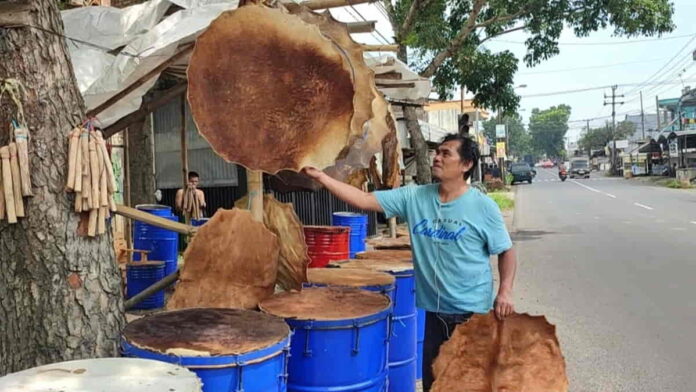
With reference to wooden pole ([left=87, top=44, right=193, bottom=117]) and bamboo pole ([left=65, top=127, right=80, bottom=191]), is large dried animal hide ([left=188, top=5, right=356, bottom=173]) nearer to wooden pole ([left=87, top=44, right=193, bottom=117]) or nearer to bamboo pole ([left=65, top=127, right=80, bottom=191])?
bamboo pole ([left=65, top=127, right=80, bottom=191])

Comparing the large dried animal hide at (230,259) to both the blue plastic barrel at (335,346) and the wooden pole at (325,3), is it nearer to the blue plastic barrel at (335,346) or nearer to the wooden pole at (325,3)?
the blue plastic barrel at (335,346)

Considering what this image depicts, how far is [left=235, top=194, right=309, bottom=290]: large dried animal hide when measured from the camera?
133 inches

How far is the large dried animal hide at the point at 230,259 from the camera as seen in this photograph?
3.19 m

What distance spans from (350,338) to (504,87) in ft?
33.1

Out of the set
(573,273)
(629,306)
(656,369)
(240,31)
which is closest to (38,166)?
(240,31)

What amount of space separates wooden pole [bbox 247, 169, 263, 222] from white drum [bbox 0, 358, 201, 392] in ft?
4.50

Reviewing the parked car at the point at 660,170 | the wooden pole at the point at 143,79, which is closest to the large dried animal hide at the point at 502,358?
the wooden pole at the point at 143,79

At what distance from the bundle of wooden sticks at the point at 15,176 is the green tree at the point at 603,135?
81331 millimetres

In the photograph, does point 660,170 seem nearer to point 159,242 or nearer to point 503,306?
point 159,242

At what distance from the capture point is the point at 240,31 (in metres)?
2.55

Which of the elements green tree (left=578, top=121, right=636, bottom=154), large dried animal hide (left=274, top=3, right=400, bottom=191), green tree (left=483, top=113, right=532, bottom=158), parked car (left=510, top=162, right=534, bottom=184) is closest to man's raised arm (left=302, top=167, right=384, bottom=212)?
large dried animal hide (left=274, top=3, right=400, bottom=191)

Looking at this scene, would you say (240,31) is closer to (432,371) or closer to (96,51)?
(432,371)

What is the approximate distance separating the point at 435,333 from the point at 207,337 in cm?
129

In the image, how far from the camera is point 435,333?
125 inches
